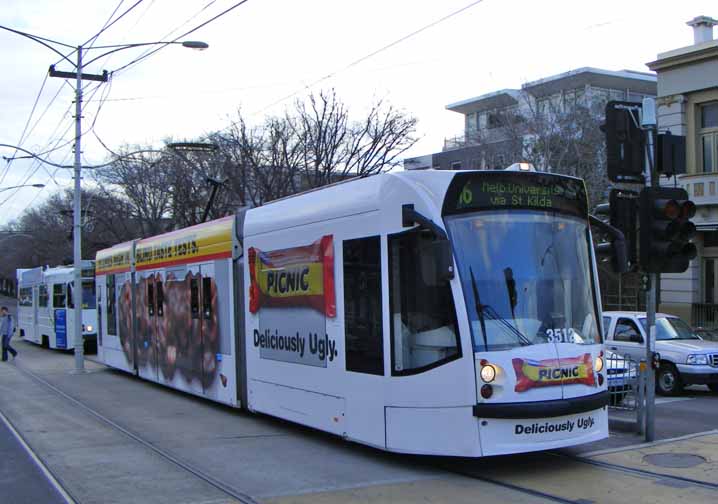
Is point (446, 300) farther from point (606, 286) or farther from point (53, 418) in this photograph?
point (606, 286)

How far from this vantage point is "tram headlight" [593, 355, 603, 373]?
324 inches

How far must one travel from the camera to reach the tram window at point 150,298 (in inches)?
655

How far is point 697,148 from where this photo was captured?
82.0 feet

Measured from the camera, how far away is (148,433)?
11219 mm

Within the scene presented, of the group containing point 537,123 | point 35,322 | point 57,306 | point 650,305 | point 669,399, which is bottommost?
point 669,399

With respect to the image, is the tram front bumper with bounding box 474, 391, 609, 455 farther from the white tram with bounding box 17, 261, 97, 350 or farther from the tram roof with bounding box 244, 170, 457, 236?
the white tram with bounding box 17, 261, 97, 350

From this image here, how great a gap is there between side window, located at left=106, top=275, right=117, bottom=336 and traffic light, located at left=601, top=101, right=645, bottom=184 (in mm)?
13791

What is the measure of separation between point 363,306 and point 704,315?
1970 centimetres

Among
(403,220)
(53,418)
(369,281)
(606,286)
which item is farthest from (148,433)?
(606,286)

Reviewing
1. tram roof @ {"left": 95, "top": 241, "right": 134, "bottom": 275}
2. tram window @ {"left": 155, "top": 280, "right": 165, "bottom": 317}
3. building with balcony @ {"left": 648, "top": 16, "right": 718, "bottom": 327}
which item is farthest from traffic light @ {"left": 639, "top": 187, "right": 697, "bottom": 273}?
building with balcony @ {"left": 648, "top": 16, "right": 718, "bottom": 327}

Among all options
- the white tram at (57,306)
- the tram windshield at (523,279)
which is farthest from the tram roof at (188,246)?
the white tram at (57,306)

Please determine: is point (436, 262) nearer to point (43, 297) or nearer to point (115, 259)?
point (115, 259)

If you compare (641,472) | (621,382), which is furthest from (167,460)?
(621,382)

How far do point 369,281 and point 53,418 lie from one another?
278 inches
